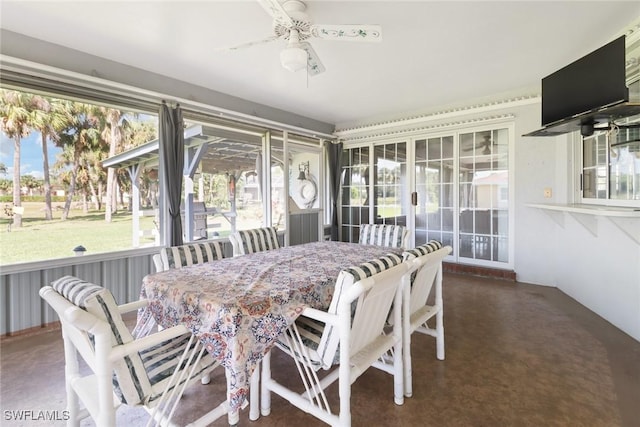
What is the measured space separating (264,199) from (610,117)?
3.93 metres

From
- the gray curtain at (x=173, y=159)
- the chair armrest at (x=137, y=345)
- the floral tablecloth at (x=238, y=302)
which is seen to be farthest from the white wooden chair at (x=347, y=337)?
the gray curtain at (x=173, y=159)

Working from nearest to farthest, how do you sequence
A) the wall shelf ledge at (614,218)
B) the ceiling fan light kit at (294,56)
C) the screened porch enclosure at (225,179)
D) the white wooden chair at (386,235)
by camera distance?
the ceiling fan light kit at (294,56) → the wall shelf ledge at (614,218) → the white wooden chair at (386,235) → the screened porch enclosure at (225,179)

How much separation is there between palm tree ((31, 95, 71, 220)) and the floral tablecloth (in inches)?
80.6

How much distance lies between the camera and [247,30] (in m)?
2.51

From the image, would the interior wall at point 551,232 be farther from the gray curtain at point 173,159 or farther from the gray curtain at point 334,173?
the gray curtain at point 334,173

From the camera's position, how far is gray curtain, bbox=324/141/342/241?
5.73m

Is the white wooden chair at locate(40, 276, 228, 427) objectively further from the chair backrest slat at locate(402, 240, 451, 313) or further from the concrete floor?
the chair backrest slat at locate(402, 240, 451, 313)

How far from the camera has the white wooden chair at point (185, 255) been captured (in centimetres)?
208

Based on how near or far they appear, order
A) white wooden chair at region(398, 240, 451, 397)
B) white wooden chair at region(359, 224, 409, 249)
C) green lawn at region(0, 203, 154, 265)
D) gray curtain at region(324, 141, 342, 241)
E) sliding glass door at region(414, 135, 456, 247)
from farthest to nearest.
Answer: gray curtain at region(324, 141, 342, 241) → sliding glass door at region(414, 135, 456, 247) → white wooden chair at region(359, 224, 409, 249) → green lawn at region(0, 203, 154, 265) → white wooden chair at region(398, 240, 451, 397)

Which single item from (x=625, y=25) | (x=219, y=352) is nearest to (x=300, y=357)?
(x=219, y=352)

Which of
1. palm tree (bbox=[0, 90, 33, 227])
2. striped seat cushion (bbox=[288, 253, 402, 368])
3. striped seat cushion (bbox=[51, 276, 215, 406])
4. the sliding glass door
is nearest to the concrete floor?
striped seat cushion (bbox=[288, 253, 402, 368])

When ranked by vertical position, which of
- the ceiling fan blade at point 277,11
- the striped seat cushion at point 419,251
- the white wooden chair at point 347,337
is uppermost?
the ceiling fan blade at point 277,11

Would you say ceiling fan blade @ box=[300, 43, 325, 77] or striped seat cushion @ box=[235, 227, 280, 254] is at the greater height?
ceiling fan blade @ box=[300, 43, 325, 77]

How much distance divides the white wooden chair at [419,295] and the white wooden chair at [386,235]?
849 mm
